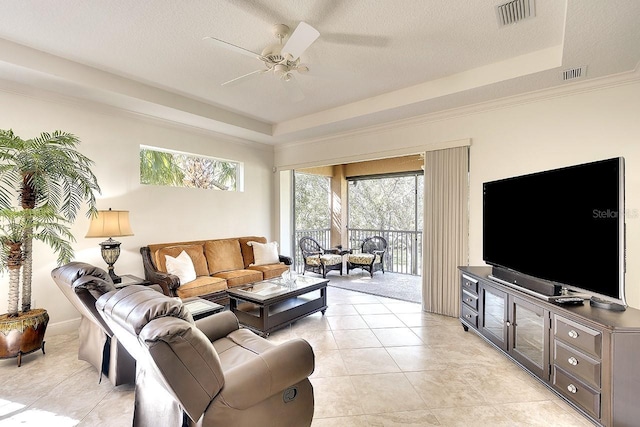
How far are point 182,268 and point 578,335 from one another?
4095 mm

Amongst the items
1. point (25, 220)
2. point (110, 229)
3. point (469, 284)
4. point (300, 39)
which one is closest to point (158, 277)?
point (110, 229)

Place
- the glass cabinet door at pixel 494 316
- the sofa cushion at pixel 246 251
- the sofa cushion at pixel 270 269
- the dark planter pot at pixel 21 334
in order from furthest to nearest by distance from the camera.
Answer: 1. the sofa cushion at pixel 246 251
2. the sofa cushion at pixel 270 269
3. the glass cabinet door at pixel 494 316
4. the dark planter pot at pixel 21 334

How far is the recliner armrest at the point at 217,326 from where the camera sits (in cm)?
221

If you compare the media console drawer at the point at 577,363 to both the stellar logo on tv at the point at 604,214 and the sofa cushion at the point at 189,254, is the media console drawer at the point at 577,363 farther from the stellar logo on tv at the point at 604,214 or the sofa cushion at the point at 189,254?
the sofa cushion at the point at 189,254

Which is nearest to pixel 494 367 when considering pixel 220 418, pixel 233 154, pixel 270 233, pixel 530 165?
pixel 530 165

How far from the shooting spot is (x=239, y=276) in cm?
431

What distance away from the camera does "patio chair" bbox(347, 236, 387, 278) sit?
6340mm

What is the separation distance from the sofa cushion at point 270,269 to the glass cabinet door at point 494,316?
2989mm

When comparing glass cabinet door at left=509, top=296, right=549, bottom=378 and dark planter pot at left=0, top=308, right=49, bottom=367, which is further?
dark planter pot at left=0, top=308, right=49, bottom=367

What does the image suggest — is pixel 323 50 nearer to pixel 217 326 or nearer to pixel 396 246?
pixel 217 326

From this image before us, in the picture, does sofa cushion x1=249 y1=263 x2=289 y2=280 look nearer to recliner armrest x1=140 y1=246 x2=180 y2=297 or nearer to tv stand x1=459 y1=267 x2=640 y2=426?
recliner armrest x1=140 y1=246 x2=180 y2=297

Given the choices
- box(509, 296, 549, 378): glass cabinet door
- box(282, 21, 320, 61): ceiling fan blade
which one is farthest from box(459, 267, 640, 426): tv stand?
box(282, 21, 320, 61): ceiling fan blade

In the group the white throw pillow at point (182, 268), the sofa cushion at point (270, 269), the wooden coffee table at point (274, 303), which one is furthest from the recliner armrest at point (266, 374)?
the sofa cushion at point (270, 269)

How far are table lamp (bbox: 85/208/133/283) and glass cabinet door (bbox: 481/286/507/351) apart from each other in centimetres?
410
